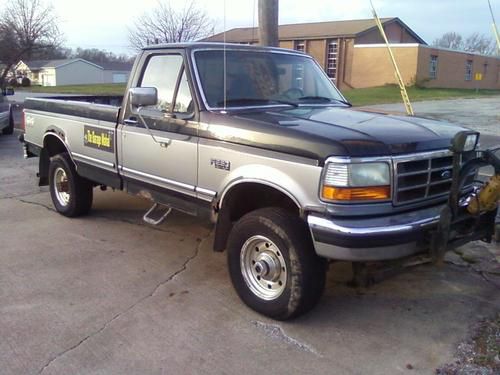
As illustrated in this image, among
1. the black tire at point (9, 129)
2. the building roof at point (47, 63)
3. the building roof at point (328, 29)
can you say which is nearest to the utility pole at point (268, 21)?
the black tire at point (9, 129)

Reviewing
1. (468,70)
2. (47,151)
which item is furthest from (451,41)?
(47,151)

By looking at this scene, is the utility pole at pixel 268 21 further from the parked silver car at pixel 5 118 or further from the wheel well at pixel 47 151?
the parked silver car at pixel 5 118

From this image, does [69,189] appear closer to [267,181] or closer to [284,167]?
[267,181]

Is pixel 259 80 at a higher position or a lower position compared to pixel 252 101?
higher

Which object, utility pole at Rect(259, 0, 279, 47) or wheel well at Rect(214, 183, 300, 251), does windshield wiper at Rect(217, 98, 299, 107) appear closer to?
wheel well at Rect(214, 183, 300, 251)

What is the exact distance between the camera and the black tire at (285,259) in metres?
3.58

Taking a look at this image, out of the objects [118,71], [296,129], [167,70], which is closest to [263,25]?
[167,70]

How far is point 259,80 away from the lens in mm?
4699

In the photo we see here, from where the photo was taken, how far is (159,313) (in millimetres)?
4004

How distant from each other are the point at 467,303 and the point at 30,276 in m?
3.77

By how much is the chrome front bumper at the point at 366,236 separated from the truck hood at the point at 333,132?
16.9 inches

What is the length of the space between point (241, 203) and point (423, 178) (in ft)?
4.70

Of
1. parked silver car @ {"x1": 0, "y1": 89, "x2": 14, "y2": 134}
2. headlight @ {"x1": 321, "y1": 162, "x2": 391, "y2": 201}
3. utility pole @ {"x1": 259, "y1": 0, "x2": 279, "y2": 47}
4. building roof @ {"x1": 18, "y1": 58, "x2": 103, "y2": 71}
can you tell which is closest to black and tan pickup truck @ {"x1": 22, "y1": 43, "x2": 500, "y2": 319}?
headlight @ {"x1": 321, "y1": 162, "x2": 391, "y2": 201}

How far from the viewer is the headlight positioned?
3322 millimetres
